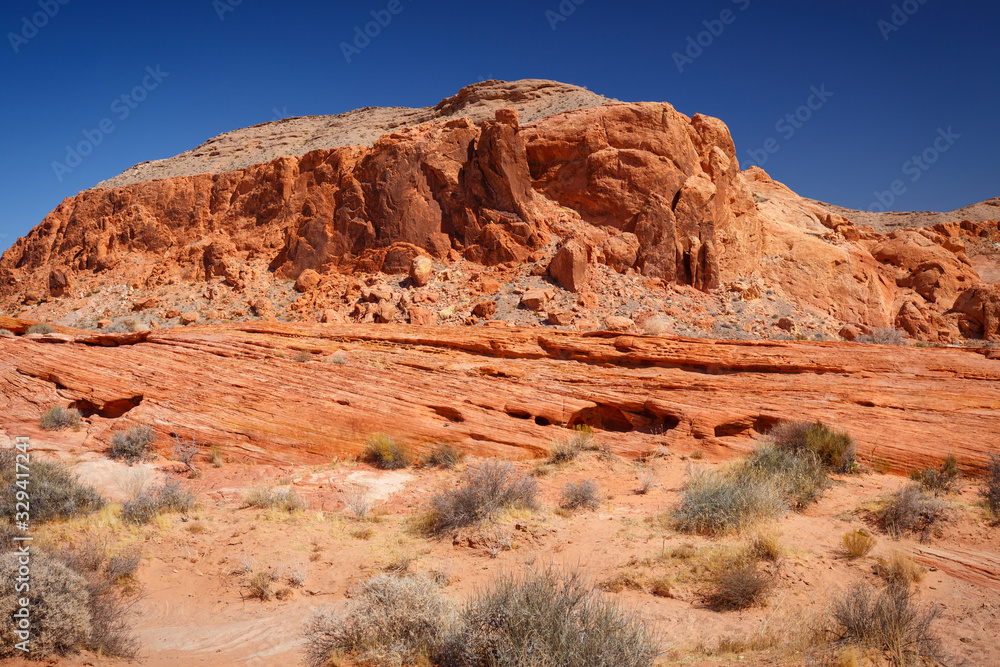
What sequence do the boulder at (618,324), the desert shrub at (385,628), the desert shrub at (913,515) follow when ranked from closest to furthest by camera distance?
1. the desert shrub at (385,628)
2. the desert shrub at (913,515)
3. the boulder at (618,324)

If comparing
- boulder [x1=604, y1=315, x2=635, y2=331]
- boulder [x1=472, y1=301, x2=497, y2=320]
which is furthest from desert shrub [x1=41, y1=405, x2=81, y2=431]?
boulder [x1=604, y1=315, x2=635, y2=331]

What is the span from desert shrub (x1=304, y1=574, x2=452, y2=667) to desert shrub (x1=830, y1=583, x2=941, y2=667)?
3478mm

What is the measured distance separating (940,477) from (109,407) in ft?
48.8

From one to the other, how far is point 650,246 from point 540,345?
45.2ft

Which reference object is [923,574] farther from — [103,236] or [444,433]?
[103,236]

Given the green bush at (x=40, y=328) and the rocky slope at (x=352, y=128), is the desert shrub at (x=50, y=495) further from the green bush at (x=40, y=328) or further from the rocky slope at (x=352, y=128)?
the rocky slope at (x=352, y=128)

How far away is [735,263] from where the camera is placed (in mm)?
25766

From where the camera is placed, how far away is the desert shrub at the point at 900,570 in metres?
5.51

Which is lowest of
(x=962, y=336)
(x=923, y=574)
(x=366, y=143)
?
(x=923, y=574)

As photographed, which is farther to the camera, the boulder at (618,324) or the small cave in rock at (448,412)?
the boulder at (618,324)

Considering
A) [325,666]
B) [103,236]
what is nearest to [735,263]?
[325,666]

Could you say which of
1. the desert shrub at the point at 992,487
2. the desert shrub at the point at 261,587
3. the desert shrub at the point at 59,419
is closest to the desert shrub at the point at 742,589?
the desert shrub at the point at 992,487

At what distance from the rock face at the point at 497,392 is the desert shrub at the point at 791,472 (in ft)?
3.48

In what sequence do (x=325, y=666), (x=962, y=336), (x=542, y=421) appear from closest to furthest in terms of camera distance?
(x=325, y=666) < (x=542, y=421) < (x=962, y=336)
